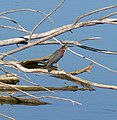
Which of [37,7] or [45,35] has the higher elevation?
[45,35]

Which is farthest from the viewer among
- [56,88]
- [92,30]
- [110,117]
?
[92,30]

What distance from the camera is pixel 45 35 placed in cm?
432

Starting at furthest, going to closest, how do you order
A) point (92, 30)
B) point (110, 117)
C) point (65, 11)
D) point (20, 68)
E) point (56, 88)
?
point (65, 11), point (92, 30), point (56, 88), point (110, 117), point (20, 68)

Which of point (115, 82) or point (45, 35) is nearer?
point (45, 35)

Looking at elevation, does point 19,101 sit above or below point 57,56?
below

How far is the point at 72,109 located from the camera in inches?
232

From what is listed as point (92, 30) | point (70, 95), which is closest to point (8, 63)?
point (70, 95)

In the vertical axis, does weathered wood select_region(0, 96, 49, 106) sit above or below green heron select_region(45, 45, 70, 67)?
below

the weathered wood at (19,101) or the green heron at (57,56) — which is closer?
the green heron at (57,56)

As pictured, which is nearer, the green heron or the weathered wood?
the green heron

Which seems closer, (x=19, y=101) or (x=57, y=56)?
(x=57, y=56)

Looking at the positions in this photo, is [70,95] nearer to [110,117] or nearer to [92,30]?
[110,117]

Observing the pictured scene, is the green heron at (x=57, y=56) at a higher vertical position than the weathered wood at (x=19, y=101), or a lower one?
higher

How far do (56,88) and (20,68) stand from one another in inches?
91.9
